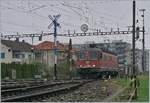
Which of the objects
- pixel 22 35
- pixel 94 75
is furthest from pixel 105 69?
pixel 22 35

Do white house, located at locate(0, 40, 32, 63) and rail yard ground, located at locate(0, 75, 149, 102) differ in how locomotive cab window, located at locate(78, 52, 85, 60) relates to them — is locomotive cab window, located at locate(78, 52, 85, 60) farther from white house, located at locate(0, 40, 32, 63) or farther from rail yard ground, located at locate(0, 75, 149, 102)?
white house, located at locate(0, 40, 32, 63)

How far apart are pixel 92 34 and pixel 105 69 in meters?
12.0

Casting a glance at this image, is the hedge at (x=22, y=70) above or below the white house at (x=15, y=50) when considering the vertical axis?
below

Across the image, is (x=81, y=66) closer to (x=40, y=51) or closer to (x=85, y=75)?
(x=85, y=75)

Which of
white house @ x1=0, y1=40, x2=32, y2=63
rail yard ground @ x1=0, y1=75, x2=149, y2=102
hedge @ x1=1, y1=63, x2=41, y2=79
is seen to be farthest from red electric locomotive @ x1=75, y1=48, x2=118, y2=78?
white house @ x1=0, y1=40, x2=32, y2=63

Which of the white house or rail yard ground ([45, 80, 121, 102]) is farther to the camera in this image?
the white house

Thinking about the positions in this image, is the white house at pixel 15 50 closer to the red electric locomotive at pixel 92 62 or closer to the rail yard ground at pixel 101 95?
the red electric locomotive at pixel 92 62

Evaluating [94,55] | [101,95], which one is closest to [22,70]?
[94,55]

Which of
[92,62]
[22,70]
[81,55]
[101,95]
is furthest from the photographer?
[22,70]

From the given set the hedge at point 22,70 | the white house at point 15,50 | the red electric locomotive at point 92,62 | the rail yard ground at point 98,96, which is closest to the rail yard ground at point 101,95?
the rail yard ground at point 98,96

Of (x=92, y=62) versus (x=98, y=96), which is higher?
(x=92, y=62)

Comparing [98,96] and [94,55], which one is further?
[94,55]

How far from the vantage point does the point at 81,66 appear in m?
45.9

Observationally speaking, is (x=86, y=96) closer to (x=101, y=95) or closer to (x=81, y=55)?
(x=101, y=95)
